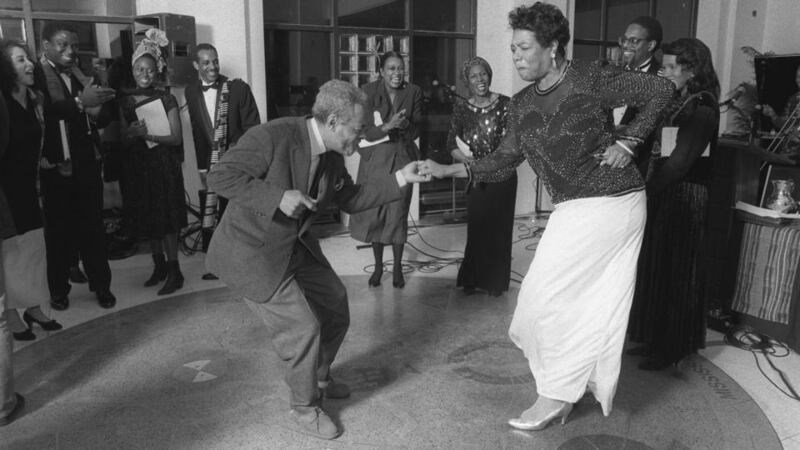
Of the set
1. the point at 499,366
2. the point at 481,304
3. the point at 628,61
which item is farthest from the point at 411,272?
the point at 628,61

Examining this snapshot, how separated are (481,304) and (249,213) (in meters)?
2.37

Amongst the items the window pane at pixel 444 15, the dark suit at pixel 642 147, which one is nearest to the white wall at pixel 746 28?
the window pane at pixel 444 15

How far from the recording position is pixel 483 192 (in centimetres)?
463

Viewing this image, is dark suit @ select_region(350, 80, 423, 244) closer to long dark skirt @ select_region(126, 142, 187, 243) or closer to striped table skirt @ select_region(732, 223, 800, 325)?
long dark skirt @ select_region(126, 142, 187, 243)

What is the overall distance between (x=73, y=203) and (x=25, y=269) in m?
0.85

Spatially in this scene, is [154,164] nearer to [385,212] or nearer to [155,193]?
[155,193]

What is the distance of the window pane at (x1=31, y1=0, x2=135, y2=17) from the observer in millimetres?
5645

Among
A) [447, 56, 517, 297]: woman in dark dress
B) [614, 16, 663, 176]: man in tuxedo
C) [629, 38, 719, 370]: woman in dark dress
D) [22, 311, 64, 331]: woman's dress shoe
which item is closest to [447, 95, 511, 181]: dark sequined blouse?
[447, 56, 517, 297]: woman in dark dress

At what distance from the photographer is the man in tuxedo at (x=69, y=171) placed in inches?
159

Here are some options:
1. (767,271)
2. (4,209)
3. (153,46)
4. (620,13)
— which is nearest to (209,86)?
(153,46)

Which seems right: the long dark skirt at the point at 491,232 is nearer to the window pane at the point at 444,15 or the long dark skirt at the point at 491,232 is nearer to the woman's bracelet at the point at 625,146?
the woman's bracelet at the point at 625,146

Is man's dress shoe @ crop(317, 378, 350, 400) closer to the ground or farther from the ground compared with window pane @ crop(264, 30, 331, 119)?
closer to the ground

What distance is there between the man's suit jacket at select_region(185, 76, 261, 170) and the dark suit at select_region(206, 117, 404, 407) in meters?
2.48

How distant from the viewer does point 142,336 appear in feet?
12.8
